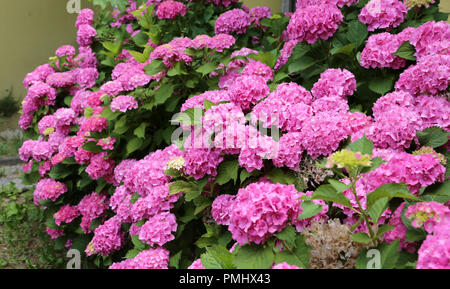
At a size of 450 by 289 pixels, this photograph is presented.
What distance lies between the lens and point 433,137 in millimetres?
1388

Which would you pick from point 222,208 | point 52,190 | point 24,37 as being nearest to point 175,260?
point 222,208

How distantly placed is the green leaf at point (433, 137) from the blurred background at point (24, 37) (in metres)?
5.80

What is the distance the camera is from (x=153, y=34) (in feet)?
8.73

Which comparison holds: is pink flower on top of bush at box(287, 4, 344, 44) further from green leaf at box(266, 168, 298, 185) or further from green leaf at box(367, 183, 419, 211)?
green leaf at box(367, 183, 419, 211)

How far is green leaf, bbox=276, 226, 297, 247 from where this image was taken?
1.04 metres

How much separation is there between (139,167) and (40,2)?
223 inches

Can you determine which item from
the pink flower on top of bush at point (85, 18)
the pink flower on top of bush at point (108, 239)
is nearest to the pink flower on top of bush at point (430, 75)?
the pink flower on top of bush at point (108, 239)

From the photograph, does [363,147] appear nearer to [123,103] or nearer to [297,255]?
[297,255]

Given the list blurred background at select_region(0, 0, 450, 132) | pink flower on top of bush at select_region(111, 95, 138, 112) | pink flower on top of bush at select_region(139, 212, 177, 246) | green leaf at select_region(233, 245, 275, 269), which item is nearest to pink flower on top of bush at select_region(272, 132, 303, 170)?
green leaf at select_region(233, 245, 275, 269)

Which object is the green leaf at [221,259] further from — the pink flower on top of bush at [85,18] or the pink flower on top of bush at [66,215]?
the pink flower on top of bush at [85,18]

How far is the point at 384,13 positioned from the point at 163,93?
3.86 feet
